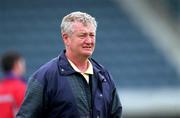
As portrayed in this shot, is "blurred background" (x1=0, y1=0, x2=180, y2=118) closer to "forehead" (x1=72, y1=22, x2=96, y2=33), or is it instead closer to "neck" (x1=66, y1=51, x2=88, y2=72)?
"neck" (x1=66, y1=51, x2=88, y2=72)

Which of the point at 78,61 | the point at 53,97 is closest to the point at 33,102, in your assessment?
the point at 53,97

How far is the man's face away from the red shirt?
2778 mm

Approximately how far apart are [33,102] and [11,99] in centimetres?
282

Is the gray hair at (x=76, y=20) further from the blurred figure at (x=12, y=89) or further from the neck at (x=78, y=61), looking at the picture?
the blurred figure at (x=12, y=89)

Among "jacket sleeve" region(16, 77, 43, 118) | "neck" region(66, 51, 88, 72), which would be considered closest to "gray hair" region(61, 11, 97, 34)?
"neck" region(66, 51, 88, 72)

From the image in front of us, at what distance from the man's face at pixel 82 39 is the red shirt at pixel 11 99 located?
278 centimetres

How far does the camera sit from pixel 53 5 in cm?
1502

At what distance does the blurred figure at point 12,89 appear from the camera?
7.66 meters

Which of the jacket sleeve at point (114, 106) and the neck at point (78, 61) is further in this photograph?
the jacket sleeve at point (114, 106)

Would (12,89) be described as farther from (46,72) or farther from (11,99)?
(46,72)

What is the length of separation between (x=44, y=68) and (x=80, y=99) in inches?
12.1

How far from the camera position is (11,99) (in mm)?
7703

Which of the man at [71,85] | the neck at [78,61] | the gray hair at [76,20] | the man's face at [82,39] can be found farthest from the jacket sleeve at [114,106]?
the gray hair at [76,20]

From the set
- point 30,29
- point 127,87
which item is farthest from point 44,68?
point 30,29
